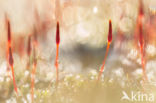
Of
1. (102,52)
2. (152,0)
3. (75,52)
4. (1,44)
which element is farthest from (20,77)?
(152,0)

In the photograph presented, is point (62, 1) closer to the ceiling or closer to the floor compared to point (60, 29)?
closer to the ceiling

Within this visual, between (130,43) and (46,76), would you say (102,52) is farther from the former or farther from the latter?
(46,76)

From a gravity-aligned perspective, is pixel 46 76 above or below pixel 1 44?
below

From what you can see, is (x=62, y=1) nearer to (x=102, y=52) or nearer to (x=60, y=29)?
(x=60, y=29)

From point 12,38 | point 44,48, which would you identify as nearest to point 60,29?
point 44,48

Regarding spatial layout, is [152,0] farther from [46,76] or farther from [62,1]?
[46,76]

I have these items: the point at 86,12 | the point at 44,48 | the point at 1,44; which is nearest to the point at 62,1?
the point at 86,12

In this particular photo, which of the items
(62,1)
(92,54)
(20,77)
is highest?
(62,1)
